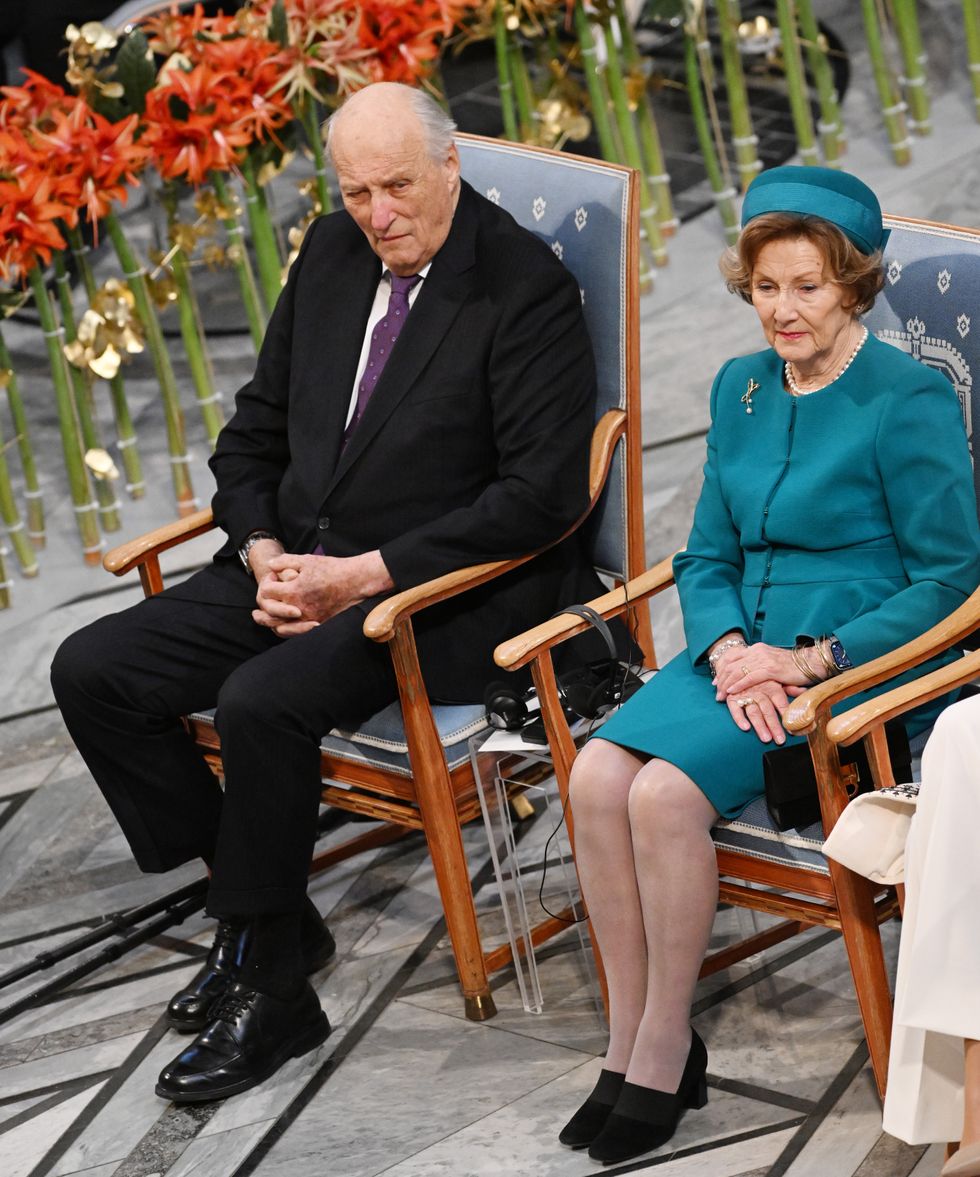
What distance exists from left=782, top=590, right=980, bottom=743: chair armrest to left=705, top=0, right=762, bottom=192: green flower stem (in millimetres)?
2095

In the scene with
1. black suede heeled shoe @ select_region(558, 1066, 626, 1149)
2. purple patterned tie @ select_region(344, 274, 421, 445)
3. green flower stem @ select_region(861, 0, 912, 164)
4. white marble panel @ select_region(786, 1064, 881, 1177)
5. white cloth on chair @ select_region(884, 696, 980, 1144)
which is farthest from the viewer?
green flower stem @ select_region(861, 0, 912, 164)

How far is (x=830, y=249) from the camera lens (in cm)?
260

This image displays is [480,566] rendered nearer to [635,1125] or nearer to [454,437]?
[454,437]

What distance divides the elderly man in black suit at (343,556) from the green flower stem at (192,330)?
2.87 feet

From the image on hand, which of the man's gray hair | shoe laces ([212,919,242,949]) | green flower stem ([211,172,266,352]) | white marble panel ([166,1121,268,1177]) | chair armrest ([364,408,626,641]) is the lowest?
white marble panel ([166,1121,268,1177])

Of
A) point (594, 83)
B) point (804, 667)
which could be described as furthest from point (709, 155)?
point (804, 667)

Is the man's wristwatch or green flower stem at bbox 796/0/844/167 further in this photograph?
green flower stem at bbox 796/0/844/167

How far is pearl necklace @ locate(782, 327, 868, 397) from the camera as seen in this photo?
Answer: 2697mm

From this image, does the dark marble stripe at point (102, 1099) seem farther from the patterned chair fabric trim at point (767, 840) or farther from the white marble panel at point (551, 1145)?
the patterned chair fabric trim at point (767, 840)

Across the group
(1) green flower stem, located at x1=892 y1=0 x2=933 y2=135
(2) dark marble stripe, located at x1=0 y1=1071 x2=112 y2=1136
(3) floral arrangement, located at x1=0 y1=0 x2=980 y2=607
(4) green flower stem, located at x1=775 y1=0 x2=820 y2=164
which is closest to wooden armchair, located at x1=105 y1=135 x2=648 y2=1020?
(2) dark marble stripe, located at x1=0 y1=1071 x2=112 y2=1136

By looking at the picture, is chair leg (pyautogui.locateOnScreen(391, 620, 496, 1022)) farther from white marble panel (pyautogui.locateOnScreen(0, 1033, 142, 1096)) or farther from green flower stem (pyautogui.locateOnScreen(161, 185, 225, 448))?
green flower stem (pyautogui.locateOnScreen(161, 185, 225, 448))

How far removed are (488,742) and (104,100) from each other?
177cm

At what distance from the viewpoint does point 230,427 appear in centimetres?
343

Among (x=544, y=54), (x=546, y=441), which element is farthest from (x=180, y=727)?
(x=544, y=54)
